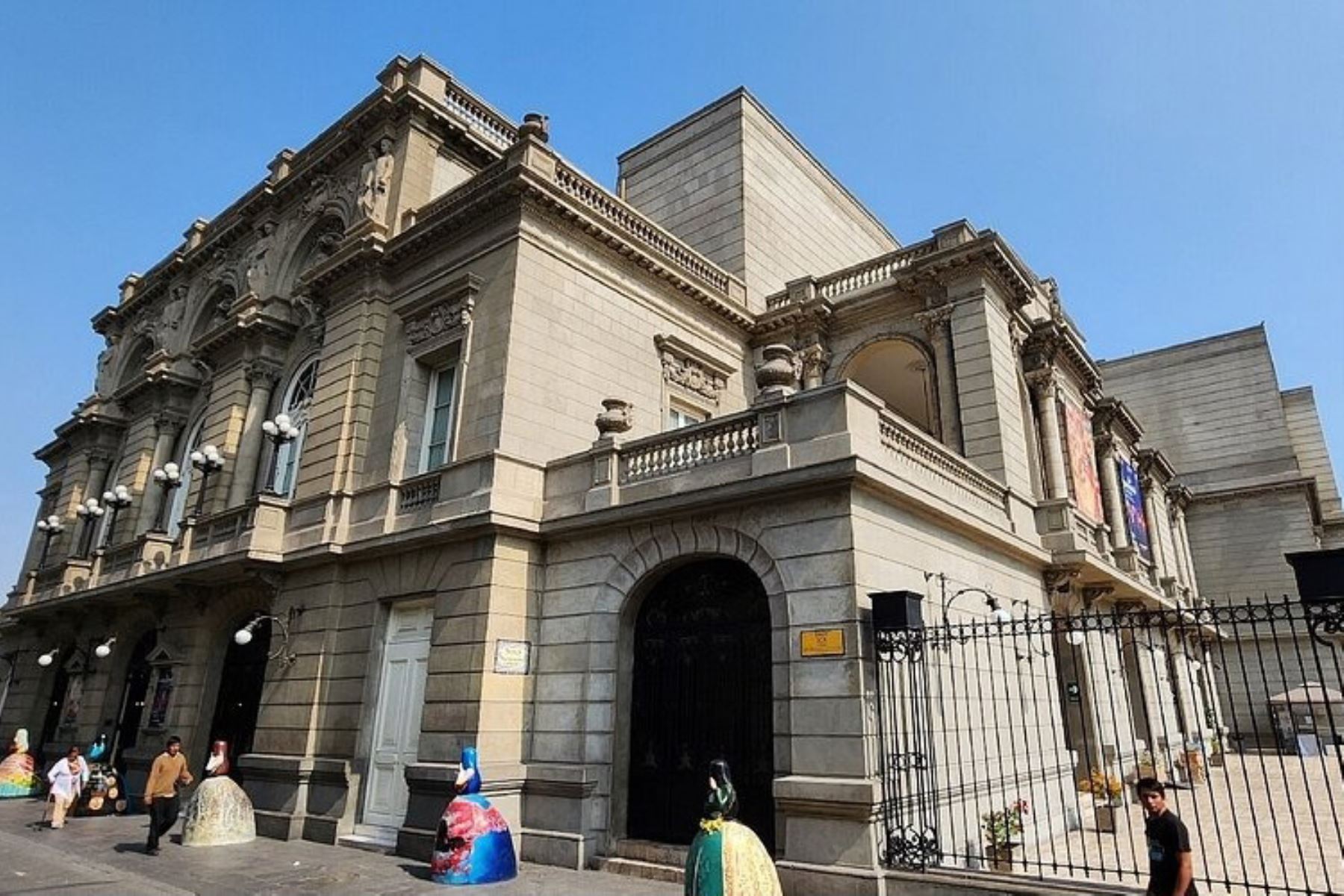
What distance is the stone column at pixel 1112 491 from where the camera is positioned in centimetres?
2341

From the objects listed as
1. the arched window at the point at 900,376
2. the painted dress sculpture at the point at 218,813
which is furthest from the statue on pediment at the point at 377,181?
the arched window at the point at 900,376

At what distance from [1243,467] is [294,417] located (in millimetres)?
39860

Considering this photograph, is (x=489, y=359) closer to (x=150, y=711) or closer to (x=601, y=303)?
(x=601, y=303)

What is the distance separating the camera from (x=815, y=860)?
30.8ft

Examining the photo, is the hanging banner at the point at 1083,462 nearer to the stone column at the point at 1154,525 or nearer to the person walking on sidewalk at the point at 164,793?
the stone column at the point at 1154,525

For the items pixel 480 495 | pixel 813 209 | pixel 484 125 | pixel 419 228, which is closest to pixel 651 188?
pixel 813 209

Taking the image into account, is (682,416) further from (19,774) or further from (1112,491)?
(19,774)

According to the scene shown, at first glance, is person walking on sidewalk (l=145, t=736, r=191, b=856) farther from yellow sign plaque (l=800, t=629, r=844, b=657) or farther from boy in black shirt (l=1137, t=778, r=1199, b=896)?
boy in black shirt (l=1137, t=778, r=1199, b=896)

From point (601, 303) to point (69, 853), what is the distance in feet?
41.3

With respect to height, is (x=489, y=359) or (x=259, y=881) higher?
(x=489, y=359)

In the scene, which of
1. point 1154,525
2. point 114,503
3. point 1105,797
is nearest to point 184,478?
point 114,503

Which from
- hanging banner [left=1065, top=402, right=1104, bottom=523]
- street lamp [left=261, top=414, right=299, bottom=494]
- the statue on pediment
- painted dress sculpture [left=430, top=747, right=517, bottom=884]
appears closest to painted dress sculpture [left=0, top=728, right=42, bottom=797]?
street lamp [left=261, top=414, right=299, bottom=494]

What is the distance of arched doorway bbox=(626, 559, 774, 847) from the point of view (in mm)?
10961

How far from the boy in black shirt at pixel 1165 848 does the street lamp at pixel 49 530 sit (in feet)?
100
